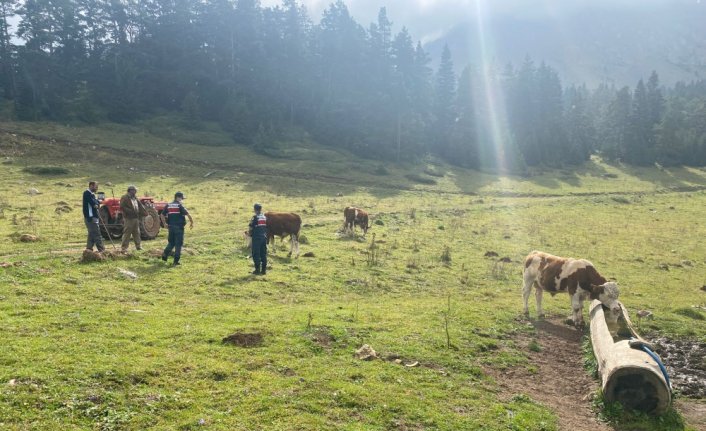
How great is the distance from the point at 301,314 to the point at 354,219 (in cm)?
1629

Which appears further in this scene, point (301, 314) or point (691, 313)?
point (691, 313)

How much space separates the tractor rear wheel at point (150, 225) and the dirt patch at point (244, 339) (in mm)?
13499

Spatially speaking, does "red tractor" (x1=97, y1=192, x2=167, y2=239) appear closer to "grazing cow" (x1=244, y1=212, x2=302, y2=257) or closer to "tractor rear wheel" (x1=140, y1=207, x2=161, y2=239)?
"tractor rear wheel" (x1=140, y1=207, x2=161, y2=239)

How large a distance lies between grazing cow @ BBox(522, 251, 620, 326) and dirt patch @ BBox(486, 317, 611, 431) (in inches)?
52.5

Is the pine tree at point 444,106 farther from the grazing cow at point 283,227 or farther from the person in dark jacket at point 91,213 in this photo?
the person in dark jacket at point 91,213

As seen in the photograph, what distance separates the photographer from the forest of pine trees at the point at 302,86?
243 feet

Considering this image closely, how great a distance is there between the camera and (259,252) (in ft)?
59.3

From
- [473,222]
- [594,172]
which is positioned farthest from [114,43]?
[594,172]

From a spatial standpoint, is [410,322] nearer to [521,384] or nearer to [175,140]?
[521,384]

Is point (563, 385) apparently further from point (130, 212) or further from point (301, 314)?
point (130, 212)

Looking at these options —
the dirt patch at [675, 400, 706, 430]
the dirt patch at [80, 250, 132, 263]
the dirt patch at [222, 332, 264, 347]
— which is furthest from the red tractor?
the dirt patch at [675, 400, 706, 430]

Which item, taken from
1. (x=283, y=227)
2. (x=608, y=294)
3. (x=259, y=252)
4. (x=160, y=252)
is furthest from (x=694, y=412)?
(x=160, y=252)

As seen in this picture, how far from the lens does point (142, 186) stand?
138 feet

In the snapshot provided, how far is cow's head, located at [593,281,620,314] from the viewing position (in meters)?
14.0
